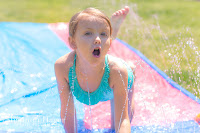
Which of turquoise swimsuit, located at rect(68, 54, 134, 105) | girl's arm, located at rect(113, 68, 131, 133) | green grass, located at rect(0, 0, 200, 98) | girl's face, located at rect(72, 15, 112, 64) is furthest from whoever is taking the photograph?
green grass, located at rect(0, 0, 200, 98)

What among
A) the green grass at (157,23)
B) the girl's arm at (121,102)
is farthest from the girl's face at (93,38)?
the green grass at (157,23)

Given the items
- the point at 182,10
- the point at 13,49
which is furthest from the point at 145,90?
the point at 182,10

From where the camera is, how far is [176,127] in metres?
2.38

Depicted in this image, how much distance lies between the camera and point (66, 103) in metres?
2.17

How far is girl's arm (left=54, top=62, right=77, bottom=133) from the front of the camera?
85.4 inches

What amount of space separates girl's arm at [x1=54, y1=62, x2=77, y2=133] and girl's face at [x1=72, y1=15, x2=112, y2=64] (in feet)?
1.04

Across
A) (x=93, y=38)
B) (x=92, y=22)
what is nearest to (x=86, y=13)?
(x=92, y=22)

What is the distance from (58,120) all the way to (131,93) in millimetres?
640

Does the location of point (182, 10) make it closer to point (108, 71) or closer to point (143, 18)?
point (143, 18)

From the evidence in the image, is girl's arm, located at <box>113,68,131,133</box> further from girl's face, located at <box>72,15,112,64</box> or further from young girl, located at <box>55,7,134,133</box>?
girl's face, located at <box>72,15,112,64</box>

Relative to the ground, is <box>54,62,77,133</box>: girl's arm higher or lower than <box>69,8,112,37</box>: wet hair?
lower

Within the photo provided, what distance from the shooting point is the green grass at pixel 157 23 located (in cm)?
309

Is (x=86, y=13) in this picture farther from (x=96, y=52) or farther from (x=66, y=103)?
(x=66, y=103)

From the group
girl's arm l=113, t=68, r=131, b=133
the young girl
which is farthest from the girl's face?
girl's arm l=113, t=68, r=131, b=133
